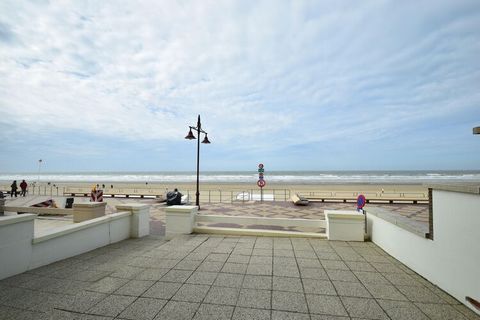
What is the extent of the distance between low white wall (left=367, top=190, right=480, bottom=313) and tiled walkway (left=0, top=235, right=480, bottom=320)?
0.72 ft

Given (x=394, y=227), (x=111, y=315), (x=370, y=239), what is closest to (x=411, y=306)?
(x=394, y=227)

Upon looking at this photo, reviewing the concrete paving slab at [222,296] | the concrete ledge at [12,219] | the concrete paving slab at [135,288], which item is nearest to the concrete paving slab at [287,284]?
the concrete paving slab at [222,296]

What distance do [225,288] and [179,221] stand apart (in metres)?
3.87

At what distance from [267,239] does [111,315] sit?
4486mm

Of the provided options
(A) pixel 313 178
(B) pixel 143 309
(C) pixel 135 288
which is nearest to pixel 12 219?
(C) pixel 135 288

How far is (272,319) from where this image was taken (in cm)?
289

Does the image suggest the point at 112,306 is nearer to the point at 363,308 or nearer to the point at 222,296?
the point at 222,296

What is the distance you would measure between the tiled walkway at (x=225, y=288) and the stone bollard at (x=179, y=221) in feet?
5.08

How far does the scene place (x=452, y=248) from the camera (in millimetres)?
3510

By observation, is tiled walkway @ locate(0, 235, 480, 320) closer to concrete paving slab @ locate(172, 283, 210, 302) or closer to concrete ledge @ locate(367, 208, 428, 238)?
concrete paving slab @ locate(172, 283, 210, 302)

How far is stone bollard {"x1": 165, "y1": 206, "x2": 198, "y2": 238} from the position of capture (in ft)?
23.4

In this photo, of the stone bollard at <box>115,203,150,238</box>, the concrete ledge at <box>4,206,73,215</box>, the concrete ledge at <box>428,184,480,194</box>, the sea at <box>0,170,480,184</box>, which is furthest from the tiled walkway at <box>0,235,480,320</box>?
the sea at <box>0,170,480,184</box>

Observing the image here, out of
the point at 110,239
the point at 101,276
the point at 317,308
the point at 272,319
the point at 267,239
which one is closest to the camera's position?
the point at 272,319

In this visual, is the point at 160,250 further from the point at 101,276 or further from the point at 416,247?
the point at 416,247
